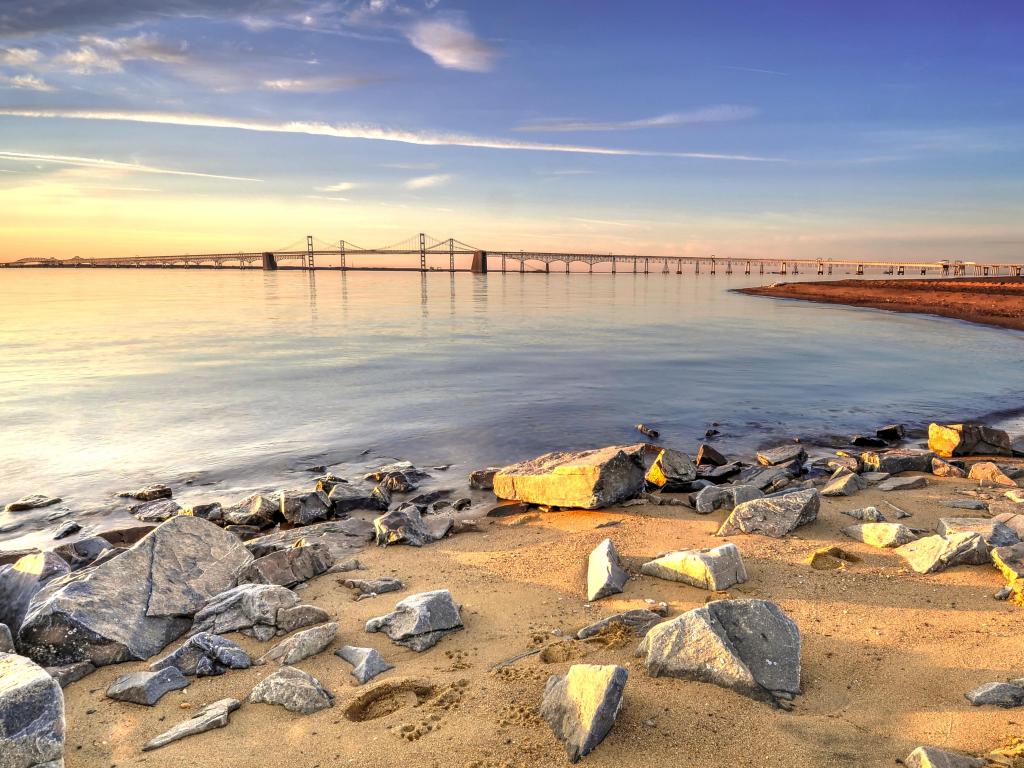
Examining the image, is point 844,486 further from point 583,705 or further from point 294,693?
point 294,693

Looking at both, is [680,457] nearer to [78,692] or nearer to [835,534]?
[835,534]

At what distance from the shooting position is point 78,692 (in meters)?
4.79

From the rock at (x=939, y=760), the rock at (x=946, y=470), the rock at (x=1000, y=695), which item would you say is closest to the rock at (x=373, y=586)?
the rock at (x=939, y=760)

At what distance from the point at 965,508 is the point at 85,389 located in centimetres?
2462

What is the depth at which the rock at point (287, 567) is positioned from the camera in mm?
6605

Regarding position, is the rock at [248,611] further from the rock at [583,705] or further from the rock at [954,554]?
the rock at [954,554]

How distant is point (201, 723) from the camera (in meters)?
4.18

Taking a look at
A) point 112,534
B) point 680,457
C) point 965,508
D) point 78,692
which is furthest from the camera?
point 680,457

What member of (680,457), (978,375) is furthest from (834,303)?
(680,457)

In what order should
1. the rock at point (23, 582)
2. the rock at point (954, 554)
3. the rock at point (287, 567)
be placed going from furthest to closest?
the rock at point (287, 567) < the rock at point (954, 554) < the rock at point (23, 582)

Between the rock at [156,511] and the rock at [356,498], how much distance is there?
2.54m

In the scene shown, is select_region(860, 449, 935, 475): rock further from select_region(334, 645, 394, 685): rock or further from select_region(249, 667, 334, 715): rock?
select_region(249, 667, 334, 715): rock

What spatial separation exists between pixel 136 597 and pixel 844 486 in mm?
8969

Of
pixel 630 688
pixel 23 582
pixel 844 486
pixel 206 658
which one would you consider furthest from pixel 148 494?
pixel 844 486
